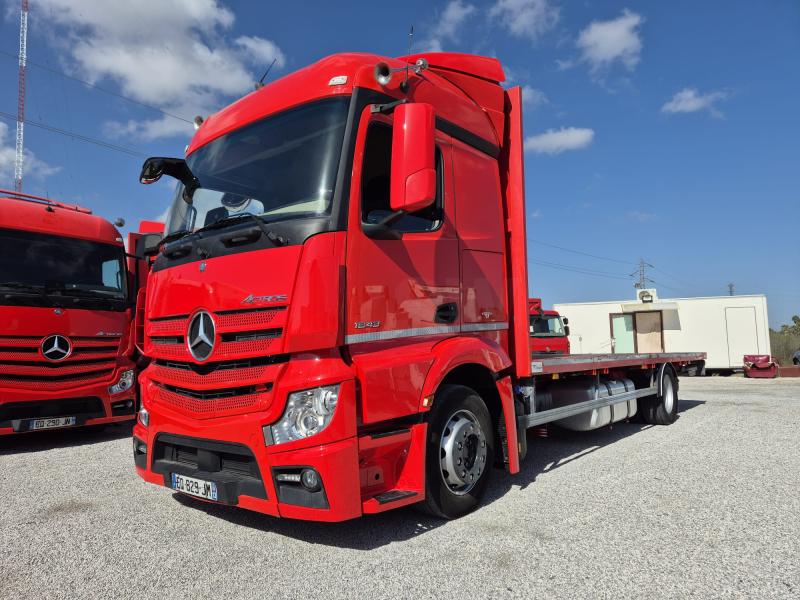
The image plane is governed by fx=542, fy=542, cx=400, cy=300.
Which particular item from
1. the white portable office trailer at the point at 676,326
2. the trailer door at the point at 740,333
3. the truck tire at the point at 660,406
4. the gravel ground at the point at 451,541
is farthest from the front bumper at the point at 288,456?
the trailer door at the point at 740,333

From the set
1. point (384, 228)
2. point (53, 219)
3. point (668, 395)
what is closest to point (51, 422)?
point (53, 219)

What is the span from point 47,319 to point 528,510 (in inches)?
228

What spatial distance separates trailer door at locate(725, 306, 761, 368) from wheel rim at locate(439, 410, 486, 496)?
19.5 m

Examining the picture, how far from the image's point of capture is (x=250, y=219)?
3324 mm

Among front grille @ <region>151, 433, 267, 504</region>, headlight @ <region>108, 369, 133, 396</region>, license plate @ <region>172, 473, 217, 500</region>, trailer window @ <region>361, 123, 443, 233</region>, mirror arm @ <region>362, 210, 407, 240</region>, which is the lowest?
license plate @ <region>172, 473, 217, 500</region>

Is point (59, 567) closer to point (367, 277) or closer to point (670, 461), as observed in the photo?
point (367, 277)

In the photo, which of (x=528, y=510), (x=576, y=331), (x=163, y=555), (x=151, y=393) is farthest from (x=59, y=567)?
(x=576, y=331)

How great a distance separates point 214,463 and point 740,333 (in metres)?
21.3

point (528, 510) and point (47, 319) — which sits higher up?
point (47, 319)

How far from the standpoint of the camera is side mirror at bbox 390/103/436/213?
3.13 m

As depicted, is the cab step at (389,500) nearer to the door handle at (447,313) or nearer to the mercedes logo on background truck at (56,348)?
the door handle at (447,313)

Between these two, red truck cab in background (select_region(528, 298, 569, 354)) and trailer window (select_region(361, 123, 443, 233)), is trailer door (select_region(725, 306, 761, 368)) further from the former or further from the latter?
trailer window (select_region(361, 123, 443, 233))

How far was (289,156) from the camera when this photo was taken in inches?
135

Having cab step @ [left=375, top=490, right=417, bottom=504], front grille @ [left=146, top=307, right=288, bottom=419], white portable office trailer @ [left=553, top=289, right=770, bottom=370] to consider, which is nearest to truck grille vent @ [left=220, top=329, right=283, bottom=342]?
front grille @ [left=146, top=307, right=288, bottom=419]
